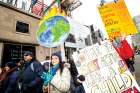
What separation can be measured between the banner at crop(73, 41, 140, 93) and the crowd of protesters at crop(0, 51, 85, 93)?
36cm

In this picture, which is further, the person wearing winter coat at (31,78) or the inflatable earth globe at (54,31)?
the person wearing winter coat at (31,78)

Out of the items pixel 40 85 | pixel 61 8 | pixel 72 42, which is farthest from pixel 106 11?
pixel 72 42

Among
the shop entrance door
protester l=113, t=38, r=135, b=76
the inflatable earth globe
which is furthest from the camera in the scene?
the shop entrance door

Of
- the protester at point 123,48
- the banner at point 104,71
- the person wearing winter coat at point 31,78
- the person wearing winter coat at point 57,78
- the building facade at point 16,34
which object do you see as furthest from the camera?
the building facade at point 16,34

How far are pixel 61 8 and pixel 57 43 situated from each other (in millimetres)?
3817

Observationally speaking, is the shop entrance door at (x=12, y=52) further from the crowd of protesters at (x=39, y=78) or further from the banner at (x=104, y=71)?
the banner at (x=104, y=71)

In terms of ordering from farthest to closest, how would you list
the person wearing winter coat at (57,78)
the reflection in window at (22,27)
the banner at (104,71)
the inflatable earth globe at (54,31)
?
the reflection in window at (22,27)
the banner at (104,71)
the inflatable earth globe at (54,31)
the person wearing winter coat at (57,78)

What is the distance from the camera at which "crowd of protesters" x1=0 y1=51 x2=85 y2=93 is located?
3.97m

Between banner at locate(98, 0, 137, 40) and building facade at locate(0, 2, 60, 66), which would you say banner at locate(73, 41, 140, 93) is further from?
building facade at locate(0, 2, 60, 66)

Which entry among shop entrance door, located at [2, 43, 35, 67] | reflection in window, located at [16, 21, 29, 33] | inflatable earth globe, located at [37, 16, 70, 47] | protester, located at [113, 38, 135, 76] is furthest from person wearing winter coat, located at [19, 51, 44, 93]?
reflection in window, located at [16, 21, 29, 33]

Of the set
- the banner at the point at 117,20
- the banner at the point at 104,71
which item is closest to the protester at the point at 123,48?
the banner at the point at 117,20

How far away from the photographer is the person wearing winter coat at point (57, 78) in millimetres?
3893

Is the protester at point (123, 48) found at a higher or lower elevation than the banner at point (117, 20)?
lower

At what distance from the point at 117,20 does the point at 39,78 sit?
4.43 m
